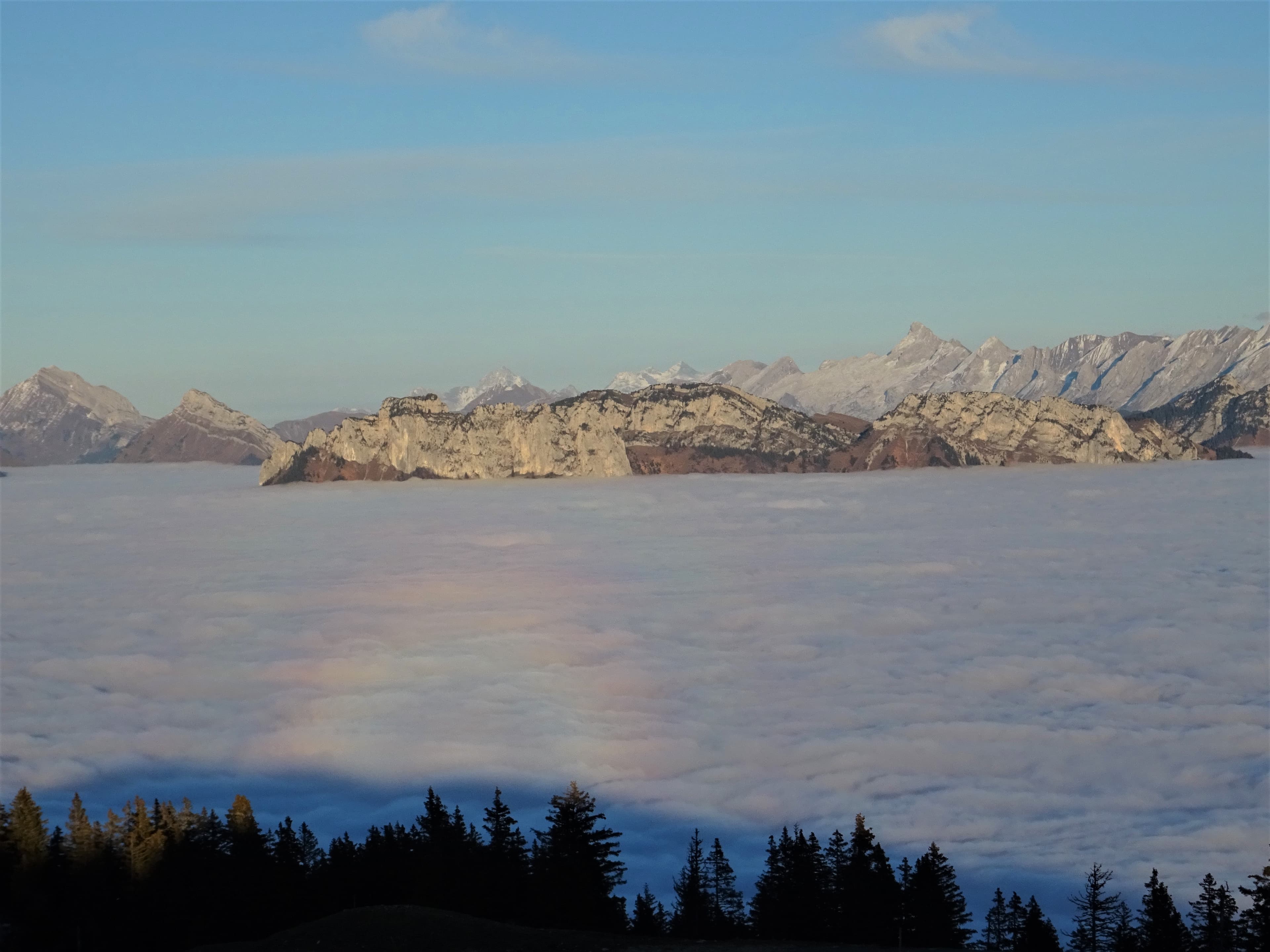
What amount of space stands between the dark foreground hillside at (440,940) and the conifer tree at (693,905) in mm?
9201

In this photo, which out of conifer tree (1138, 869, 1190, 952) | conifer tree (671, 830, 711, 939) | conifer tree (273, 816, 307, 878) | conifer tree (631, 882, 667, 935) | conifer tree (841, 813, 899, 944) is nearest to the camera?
conifer tree (1138, 869, 1190, 952)

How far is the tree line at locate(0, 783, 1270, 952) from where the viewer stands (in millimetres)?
88125

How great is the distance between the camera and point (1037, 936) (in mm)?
83562

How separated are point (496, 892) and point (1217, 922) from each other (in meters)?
47.6

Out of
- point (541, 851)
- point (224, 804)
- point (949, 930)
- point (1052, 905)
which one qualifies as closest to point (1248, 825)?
point (1052, 905)

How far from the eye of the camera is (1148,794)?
132500 millimetres

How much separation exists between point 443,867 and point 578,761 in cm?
6440

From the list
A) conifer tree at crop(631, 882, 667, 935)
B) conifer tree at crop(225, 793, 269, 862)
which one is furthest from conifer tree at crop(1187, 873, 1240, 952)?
conifer tree at crop(225, 793, 269, 862)

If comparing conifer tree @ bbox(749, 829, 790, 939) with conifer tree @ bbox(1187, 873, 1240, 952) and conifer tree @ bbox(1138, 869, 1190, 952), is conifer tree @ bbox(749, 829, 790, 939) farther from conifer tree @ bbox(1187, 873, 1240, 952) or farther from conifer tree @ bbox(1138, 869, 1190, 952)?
conifer tree @ bbox(1187, 873, 1240, 952)

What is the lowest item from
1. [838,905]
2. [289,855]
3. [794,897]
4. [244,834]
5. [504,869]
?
[838,905]

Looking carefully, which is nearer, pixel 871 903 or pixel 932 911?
pixel 932 911

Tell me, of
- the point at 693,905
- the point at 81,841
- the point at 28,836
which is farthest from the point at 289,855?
the point at 693,905

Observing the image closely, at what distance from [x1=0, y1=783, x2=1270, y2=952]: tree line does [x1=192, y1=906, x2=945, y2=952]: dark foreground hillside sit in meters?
6.60

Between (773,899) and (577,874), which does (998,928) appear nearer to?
(773,899)
